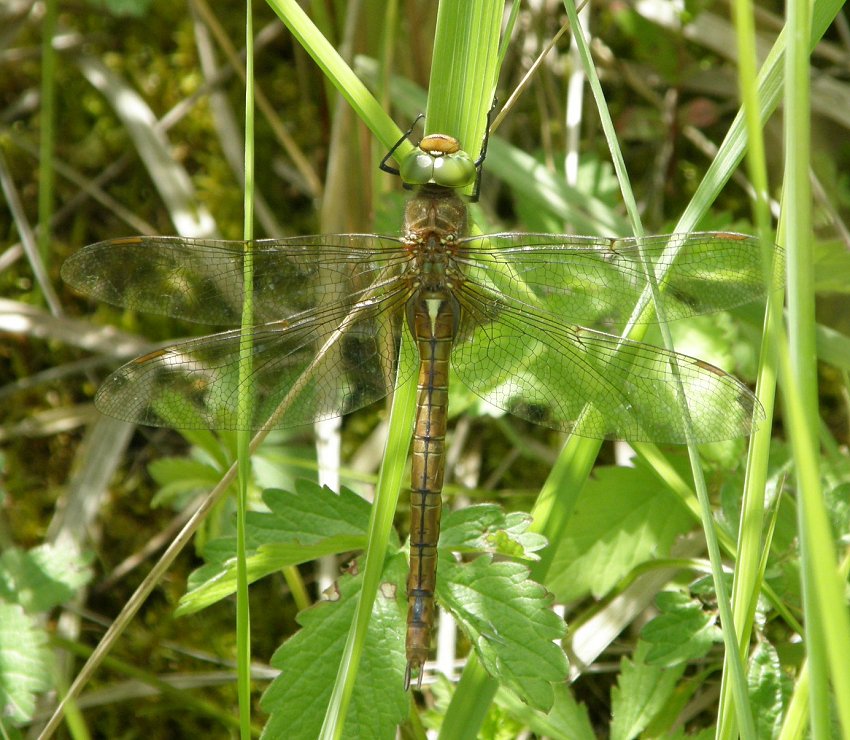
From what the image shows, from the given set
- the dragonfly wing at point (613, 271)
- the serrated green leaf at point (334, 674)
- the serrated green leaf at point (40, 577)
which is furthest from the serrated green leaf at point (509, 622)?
the serrated green leaf at point (40, 577)

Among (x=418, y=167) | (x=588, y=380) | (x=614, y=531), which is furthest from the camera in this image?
(x=614, y=531)

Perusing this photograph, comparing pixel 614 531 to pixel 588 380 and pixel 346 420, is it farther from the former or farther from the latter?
pixel 346 420

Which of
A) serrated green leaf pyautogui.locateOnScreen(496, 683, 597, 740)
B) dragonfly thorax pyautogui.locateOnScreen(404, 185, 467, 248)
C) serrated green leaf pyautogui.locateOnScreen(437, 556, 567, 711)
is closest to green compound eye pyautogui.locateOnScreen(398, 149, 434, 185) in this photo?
dragonfly thorax pyautogui.locateOnScreen(404, 185, 467, 248)

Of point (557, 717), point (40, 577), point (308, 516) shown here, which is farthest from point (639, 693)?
point (40, 577)

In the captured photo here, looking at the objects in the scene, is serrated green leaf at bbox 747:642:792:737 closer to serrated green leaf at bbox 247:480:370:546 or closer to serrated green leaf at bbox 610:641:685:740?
serrated green leaf at bbox 610:641:685:740

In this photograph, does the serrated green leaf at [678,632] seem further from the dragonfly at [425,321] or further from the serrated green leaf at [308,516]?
the serrated green leaf at [308,516]

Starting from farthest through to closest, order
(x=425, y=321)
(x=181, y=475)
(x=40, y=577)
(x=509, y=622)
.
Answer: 1. (x=181, y=475)
2. (x=40, y=577)
3. (x=425, y=321)
4. (x=509, y=622)

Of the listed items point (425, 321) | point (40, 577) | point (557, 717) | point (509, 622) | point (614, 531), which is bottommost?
point (557, 717)
